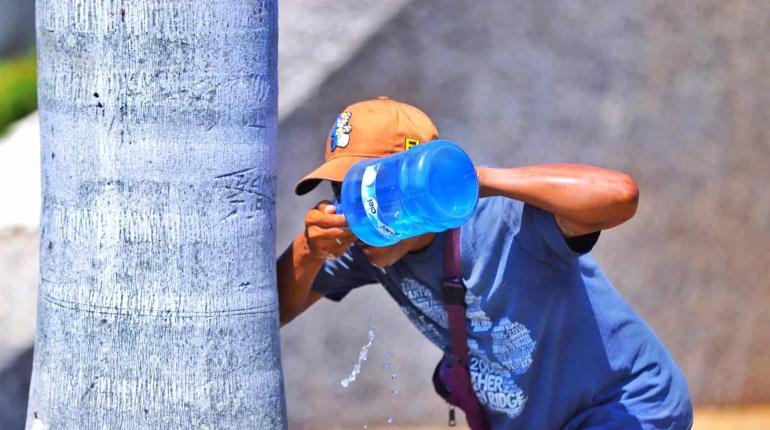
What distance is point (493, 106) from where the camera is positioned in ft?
18.7

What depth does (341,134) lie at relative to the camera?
3332 mm

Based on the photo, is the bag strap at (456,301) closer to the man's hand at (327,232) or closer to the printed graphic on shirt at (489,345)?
the printed graphic on shirt at (489,345)

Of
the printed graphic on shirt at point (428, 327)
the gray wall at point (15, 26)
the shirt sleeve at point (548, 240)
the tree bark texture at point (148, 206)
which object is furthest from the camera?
the gray wall at point (15, 26)

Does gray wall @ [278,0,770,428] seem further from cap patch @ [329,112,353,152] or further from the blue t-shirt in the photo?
the blue t-shirt

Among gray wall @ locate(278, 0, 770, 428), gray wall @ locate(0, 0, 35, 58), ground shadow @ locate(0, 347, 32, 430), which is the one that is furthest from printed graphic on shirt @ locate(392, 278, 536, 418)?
gray wall @ locate(0, 0, 35, 58)

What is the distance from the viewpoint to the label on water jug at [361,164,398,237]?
3.01m

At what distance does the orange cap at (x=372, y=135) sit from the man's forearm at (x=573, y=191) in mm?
268

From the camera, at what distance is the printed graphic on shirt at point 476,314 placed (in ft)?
10.9

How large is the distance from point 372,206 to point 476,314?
1.78 ft

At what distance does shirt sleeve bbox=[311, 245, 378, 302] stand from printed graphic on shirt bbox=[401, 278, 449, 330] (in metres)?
0.21

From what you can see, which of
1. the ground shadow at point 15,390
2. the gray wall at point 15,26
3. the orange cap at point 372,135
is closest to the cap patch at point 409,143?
the orange cap at point 372,135

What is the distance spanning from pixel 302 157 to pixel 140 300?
8.56 feet

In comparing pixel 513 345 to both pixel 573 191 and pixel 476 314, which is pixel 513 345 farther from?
pixel 573 191

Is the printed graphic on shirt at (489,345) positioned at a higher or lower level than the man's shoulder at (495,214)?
lower
